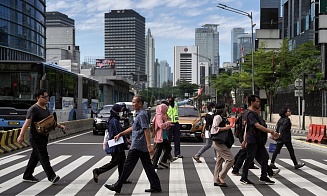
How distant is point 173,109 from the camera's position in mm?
12906

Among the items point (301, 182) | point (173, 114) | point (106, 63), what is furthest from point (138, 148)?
point (106, 63)

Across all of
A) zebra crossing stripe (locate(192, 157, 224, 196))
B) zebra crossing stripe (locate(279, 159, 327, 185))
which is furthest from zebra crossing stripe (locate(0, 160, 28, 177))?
zebra crossing stripe (locate(279, 159, 327, 185))

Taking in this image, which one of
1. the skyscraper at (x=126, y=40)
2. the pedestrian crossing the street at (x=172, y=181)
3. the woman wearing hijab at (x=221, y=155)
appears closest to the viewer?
the pedestrian crossing the street at (x=172, y=181)

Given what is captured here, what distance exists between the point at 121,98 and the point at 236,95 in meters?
30.3

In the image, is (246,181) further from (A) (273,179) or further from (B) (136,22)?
(B) (136,22)

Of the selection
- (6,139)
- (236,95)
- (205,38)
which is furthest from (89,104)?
(205,38)

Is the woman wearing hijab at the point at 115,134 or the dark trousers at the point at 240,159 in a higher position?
the woman wearing hijab at the point at 115,134

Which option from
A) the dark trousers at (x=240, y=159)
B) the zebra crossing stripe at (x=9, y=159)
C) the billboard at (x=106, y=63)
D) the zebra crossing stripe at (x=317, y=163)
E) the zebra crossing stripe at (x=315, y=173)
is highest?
the billboard at (x=106, y=63)

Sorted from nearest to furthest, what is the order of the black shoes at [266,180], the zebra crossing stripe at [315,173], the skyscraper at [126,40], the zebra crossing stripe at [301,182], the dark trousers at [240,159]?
1. the zebra crossing stripe at [301,182]
2. the black shoes at [266,180]
3. the zebra crossing stripe at [315,173]
4. the dark trousers at [240,159]
5. the skyscraper at [126,40]

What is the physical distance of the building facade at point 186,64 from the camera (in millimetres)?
146750

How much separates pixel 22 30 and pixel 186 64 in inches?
3151

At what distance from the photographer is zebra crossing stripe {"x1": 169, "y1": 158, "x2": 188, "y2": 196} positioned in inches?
319


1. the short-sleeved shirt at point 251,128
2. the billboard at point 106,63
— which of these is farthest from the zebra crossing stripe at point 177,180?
the billboard at point 106,63

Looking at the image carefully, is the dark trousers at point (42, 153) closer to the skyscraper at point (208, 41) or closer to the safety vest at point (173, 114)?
the safety vest at point (173, 114)
